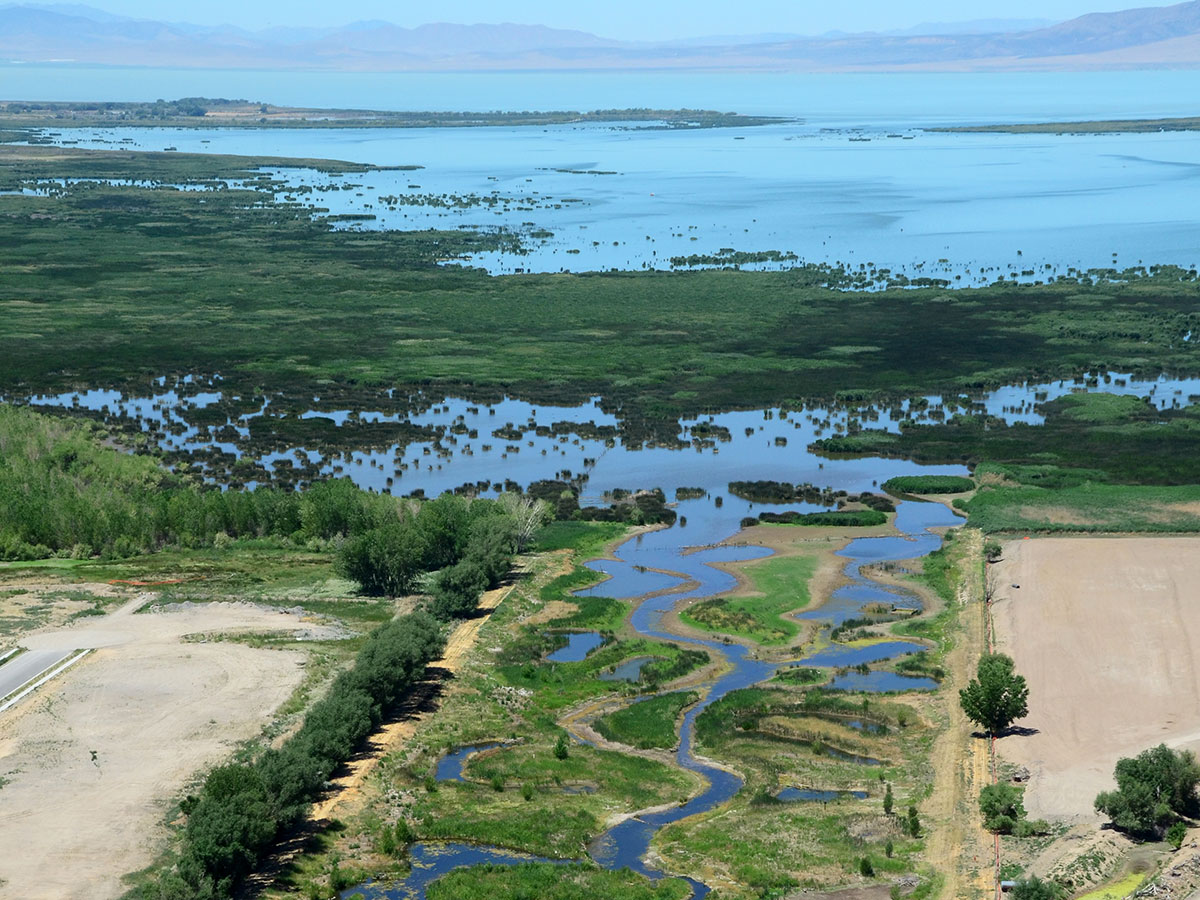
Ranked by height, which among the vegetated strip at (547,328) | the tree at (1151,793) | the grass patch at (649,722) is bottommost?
the grass patch at (649,722)

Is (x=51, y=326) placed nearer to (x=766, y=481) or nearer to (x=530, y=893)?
(x=766, y=481)

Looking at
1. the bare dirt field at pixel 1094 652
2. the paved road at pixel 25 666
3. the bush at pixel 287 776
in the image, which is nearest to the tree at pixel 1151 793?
the bare dirt field at pixel 1094 652

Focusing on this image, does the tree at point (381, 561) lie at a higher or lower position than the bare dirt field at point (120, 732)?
higher

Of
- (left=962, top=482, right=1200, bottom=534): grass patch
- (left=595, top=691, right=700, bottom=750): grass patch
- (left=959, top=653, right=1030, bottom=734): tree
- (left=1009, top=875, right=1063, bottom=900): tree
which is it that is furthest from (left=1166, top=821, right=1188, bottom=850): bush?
(left=962, top=482, right=1200, bottom=534): grass patch

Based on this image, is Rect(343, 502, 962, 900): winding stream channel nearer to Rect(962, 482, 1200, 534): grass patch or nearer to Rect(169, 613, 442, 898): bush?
Rect(962, 482, 1200, 534): grass patch

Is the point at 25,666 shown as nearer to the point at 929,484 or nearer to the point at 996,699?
the point at 996,699

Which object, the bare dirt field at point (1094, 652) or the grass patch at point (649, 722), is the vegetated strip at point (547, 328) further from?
the grass patch at point (649, 722)

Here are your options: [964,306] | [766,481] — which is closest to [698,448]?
[766,481]
